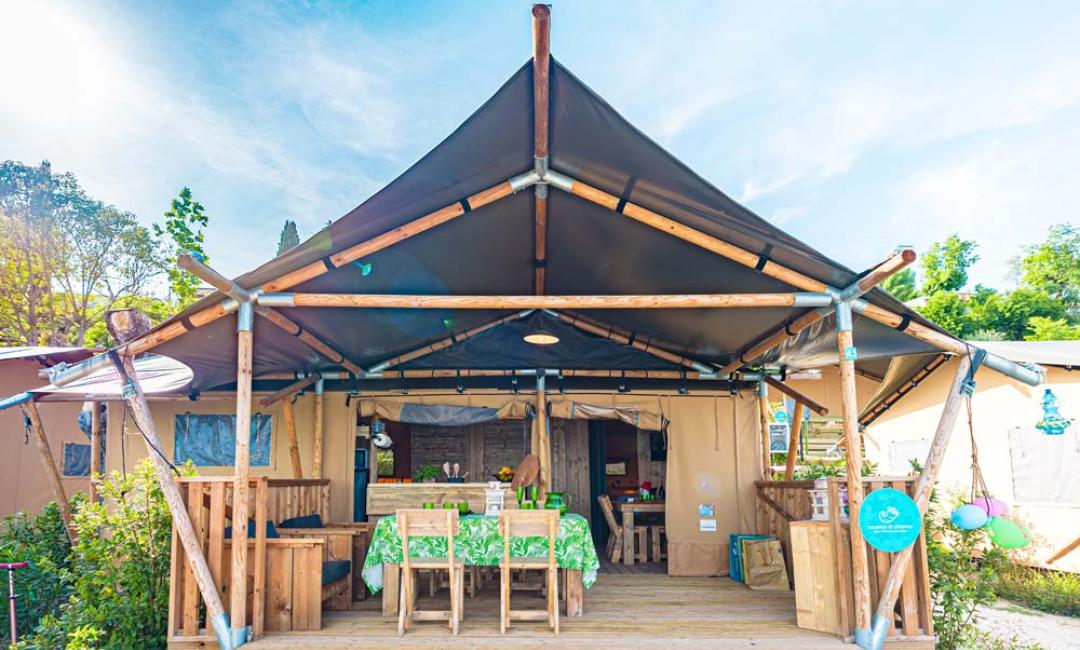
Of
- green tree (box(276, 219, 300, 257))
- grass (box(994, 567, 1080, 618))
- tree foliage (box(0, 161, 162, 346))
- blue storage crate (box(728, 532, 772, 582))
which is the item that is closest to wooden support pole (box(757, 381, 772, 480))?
blue storage crate (box(728, 532, 772, 582))

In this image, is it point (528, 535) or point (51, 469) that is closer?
point (528, 535)

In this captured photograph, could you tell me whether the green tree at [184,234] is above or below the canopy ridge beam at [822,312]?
above

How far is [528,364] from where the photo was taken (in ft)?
27.4

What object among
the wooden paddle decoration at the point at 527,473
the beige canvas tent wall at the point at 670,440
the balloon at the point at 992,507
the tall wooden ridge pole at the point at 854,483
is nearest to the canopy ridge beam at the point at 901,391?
the beige canvas tent wall at the point at 670,440

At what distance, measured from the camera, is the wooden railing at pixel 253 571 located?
511 centimetres

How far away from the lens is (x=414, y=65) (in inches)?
530

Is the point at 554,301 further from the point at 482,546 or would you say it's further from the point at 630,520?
the point at 630,520

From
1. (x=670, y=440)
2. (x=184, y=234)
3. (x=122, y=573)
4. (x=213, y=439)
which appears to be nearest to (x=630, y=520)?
(x=670, y=440)

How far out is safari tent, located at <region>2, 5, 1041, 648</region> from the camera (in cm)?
488

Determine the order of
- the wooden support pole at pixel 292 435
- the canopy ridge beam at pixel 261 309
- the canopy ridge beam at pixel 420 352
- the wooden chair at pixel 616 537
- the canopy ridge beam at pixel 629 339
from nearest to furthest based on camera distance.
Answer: the canopy ridge beam at pixel 261 309
the wooden support pole at pixel 292 435
the canopy ridge beam at pixel 629 339
the canopy ridge beam at pixel 420 352
the wooden chair at pixel 616 537

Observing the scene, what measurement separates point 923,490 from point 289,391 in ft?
21.2

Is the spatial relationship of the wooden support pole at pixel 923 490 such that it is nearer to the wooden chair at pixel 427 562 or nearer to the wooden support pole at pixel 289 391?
the wooden chair at pixel 427 562

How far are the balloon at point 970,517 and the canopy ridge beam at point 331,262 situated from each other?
12.8 ft

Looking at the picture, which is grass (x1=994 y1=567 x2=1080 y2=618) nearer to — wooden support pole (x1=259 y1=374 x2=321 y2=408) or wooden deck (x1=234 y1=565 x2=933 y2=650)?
wooden deck (x1=234 y1=565 x2=933 y2=650)
